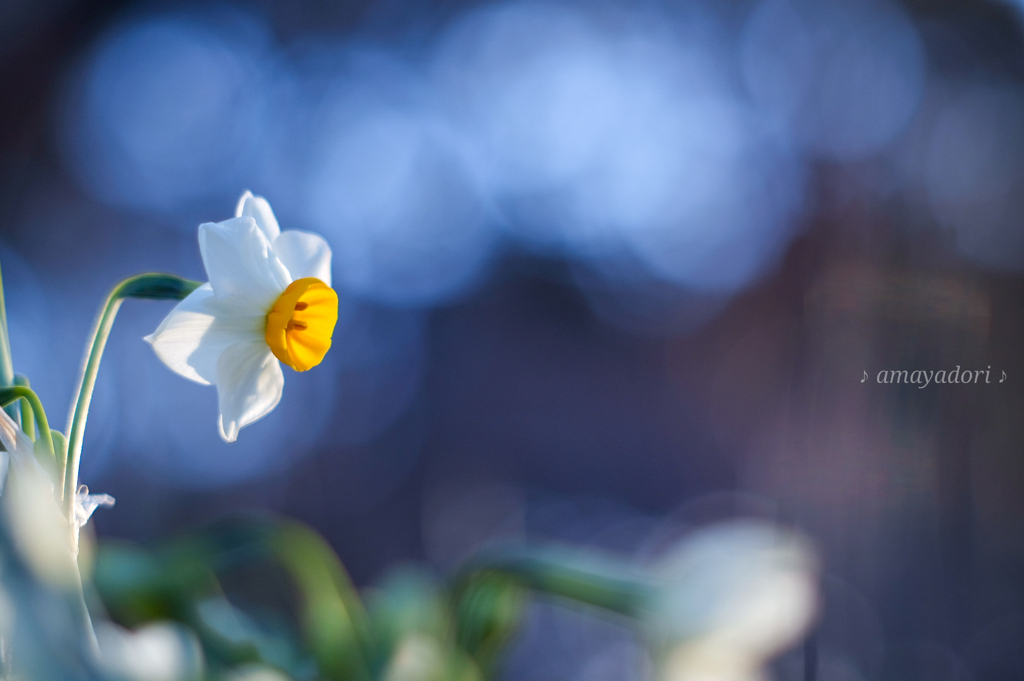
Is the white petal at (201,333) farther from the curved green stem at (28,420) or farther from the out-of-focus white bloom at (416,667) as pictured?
the out-of-focus white bloom at (416,667)

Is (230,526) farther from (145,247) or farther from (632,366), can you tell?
(632,366)

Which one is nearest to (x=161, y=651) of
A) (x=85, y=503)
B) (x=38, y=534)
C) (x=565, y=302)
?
(x=85, y=503)

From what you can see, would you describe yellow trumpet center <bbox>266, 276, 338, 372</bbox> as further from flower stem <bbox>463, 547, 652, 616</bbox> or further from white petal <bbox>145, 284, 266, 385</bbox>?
flower stem <bbox>463, 547, 652, 616</bbox>

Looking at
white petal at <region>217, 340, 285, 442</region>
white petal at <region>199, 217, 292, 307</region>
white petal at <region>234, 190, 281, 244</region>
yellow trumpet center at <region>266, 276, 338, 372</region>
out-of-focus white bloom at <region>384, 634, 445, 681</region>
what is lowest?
out-of-focus white bloom at <region>384, 634, 445, 681</region>

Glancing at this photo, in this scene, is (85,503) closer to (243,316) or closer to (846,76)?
(243,316)

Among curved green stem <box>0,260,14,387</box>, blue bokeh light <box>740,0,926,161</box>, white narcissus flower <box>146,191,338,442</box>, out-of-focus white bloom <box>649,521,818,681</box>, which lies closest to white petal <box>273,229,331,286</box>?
white narcissus flower <box>146,191,338,442</box>

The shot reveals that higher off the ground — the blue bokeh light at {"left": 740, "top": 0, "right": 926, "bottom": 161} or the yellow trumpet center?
the blue bokeh light at {"left": 740, "top": 0, "right": 926, "bottom": 161}

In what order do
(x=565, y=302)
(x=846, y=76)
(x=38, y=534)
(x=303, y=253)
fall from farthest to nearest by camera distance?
(x=565, y=302)
(x=846, y=76)
(x=303, y=253)
(x=38, y=534)
